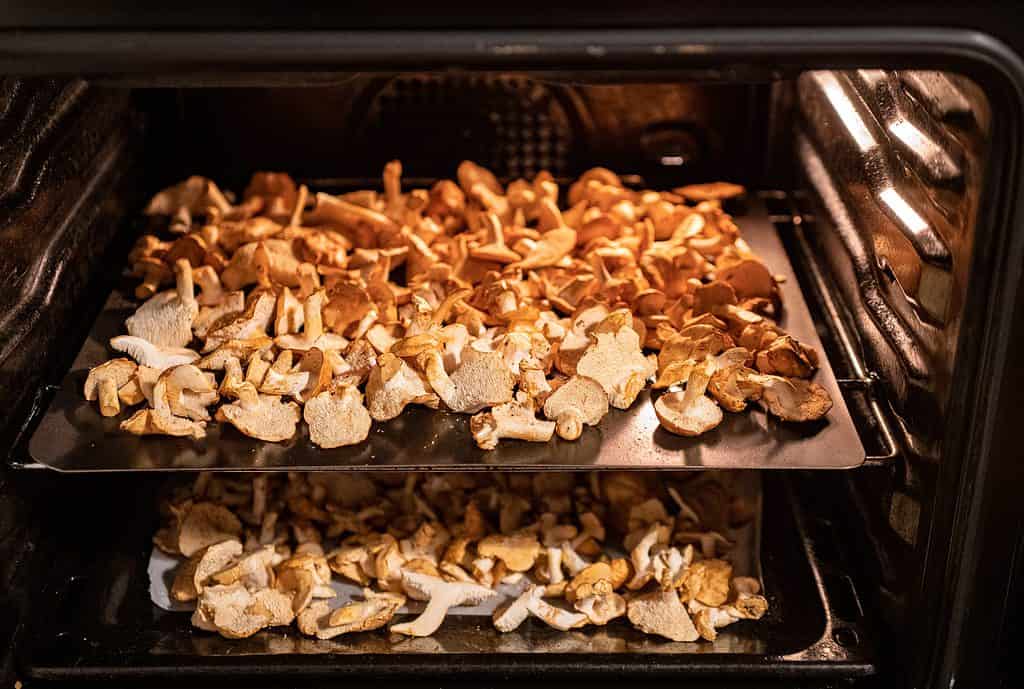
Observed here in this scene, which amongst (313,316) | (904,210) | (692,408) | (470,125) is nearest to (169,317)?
(313,316)

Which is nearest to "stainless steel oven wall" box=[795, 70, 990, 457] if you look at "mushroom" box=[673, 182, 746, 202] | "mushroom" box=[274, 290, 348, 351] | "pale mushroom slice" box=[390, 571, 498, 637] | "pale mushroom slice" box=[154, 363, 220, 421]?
"mushroom" box=[673, 182, 746, 202]

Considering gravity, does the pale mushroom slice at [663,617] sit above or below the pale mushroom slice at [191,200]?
below

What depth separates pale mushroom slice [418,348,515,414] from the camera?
1.17 meters

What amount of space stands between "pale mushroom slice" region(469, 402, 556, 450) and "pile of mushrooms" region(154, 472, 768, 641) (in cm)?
18

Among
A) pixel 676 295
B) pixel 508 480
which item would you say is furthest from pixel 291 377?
pixel 676 295

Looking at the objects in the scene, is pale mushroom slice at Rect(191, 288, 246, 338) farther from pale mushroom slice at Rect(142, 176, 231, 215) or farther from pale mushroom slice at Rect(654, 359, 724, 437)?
pale mushroom slice at Rect(654, 359, 724, 437)

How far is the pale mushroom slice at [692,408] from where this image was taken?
1145 mm

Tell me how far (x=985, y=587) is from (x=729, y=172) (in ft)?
2.53

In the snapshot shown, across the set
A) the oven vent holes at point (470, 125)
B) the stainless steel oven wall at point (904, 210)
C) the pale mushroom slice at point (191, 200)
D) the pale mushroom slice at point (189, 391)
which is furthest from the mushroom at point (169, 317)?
the stainless steel oven wall at point (904, 210)

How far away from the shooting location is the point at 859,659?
3.70 feet

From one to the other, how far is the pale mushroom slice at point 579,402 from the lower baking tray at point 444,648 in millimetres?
235

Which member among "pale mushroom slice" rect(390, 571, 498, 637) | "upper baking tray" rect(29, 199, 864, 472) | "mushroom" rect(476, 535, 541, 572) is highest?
"upper baking tray" rect(29, 199, 864, 472)

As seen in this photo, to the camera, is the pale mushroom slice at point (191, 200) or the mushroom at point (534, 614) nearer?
the mushroom at point (534, 614)

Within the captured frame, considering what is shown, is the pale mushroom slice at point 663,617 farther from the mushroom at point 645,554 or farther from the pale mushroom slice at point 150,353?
the pale mushroom slice at point 150,353
